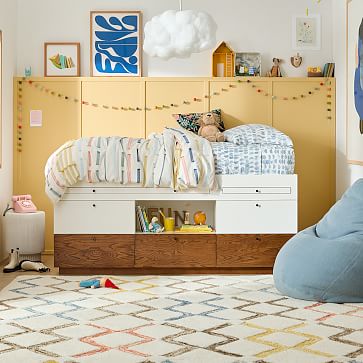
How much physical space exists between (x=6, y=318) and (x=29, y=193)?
2.54 m

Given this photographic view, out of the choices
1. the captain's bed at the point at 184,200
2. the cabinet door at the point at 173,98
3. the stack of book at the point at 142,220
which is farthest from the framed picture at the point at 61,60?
the stack of book at the point at 142,220

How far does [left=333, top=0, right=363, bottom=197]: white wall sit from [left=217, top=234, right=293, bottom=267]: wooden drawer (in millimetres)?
955

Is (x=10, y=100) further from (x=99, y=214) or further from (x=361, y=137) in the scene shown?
(x=361, y=137)

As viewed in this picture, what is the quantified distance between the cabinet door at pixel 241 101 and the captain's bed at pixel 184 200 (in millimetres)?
1001

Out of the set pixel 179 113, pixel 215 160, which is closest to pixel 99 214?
pixel 215 160

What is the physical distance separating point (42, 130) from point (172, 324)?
3021mm

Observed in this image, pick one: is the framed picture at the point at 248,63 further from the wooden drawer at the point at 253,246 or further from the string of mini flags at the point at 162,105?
the wooden drawer at the point at 253,246

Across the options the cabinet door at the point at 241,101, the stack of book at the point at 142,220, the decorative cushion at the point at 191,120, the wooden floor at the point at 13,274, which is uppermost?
the cabinet door at the point at 241,101

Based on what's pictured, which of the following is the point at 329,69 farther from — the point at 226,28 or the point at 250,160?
the point at 250,160

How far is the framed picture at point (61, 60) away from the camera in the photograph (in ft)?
21.0

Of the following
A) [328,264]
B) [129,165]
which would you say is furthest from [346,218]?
[129,165]

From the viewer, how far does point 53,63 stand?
21.0 feet

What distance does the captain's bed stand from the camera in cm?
532

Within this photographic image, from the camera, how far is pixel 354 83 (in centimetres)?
571
